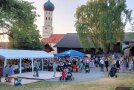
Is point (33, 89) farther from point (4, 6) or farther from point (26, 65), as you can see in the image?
point (26, 65)

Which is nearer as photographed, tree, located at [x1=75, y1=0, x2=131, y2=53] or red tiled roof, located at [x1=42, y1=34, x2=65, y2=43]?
tree, located at [x1=75, y1=0, x2=131, y2=53]

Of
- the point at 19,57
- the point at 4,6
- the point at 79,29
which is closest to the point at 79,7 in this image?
the point at 79,29

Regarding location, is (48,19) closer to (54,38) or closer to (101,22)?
(54,38)

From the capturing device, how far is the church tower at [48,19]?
344ft

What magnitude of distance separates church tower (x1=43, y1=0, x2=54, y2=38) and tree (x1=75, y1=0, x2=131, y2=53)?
50881mm

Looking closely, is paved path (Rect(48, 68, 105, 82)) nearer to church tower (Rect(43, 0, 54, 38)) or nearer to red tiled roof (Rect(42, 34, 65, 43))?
red tiled roof (Rect(42, 34, 65, 43))

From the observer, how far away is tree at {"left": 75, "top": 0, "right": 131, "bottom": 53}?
50469 mm

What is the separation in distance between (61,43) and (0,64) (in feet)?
139

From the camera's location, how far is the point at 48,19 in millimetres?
112000

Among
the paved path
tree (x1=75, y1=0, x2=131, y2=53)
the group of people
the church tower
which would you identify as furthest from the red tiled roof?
the group of people

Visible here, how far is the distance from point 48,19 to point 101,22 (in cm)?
6297

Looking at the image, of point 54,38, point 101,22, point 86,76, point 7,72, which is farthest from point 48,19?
point 7,72

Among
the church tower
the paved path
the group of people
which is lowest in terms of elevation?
the paved path

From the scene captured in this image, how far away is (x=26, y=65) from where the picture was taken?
1280 inches
